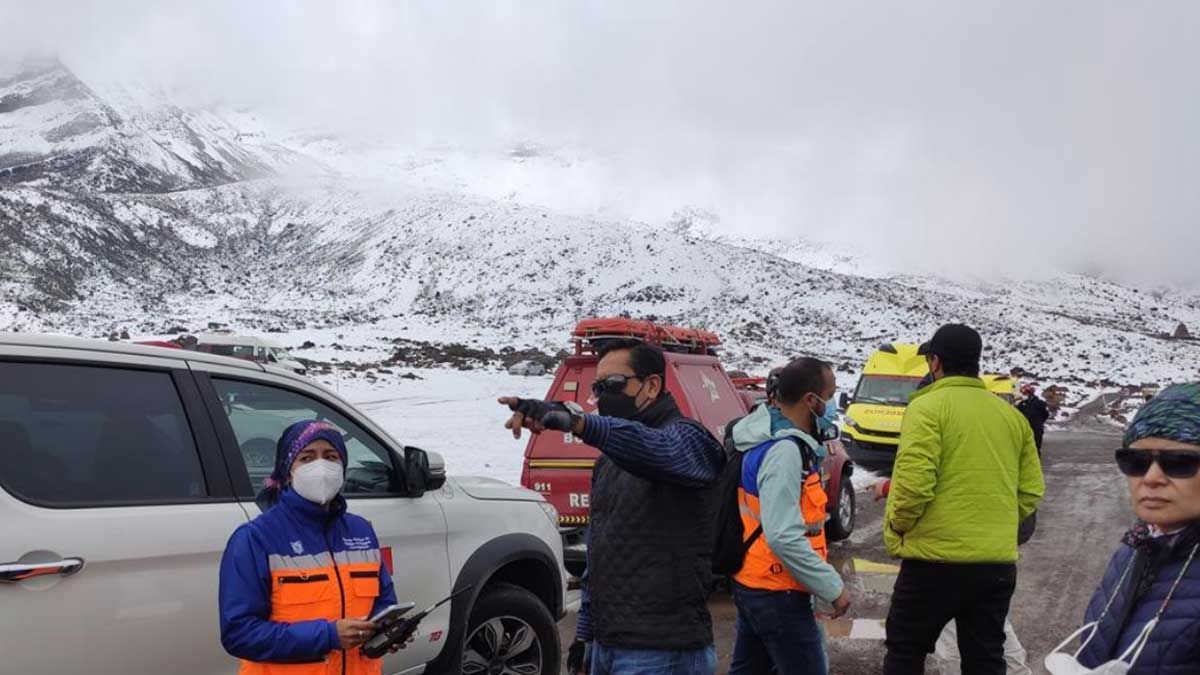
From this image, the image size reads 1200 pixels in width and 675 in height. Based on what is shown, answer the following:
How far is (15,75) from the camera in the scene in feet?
445

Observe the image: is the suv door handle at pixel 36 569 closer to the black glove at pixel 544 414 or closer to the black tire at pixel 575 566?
the black glove at pixel 544 414

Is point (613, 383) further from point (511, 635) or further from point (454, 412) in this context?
point (454, 412)

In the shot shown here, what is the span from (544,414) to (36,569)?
1554mm

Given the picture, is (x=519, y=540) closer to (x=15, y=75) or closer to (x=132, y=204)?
(x=132, y=204)

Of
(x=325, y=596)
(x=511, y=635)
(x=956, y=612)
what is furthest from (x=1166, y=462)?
(x=511, y=635)

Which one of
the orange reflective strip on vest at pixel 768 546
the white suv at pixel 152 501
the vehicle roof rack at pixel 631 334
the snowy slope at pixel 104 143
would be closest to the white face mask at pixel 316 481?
the white suv at pixel 152 501

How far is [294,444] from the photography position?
2758 millimetres

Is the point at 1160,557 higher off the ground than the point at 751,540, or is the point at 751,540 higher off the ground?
the point at 1160,557

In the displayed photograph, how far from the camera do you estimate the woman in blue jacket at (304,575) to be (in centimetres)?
256

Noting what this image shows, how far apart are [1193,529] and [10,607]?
300 cm

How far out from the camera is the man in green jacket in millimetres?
3895

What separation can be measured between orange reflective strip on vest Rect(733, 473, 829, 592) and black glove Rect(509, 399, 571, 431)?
1.31 metres

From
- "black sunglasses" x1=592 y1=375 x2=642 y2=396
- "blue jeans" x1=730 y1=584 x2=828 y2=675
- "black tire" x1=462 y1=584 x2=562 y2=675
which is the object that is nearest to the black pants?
"blue jeans" x1=730 y1=584 x2=828 y2=675

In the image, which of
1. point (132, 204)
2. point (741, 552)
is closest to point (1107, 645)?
point (741, 552)
